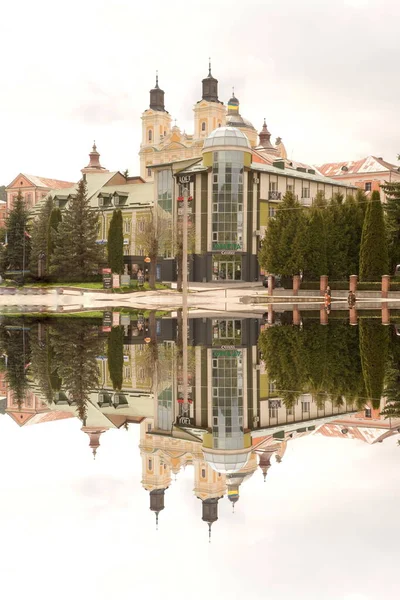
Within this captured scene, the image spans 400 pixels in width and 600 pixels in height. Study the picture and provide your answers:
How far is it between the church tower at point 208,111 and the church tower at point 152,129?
5576mm

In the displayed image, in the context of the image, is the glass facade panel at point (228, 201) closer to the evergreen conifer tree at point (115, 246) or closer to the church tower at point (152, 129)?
the evergreen conifer tree at point (115, 246)

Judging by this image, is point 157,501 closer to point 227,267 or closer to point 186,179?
point 227,267

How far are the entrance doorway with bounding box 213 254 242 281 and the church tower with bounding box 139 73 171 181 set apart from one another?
39165 mm

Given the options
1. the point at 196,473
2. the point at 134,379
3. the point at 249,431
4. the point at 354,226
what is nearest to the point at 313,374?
the point at 134,379

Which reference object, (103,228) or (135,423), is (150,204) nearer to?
(103,228)

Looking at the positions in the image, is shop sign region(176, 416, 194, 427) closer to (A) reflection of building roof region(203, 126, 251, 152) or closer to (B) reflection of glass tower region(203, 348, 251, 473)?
(B) reflection of glass tower region(203, 348, 251, 473)

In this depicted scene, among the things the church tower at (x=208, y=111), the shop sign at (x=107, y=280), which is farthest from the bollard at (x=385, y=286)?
the church tower at (x=208, y=111)

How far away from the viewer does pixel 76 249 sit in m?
58.9

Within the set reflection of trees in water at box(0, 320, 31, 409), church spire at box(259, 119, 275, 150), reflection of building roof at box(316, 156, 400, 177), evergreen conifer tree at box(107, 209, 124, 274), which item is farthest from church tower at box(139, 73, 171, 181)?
reflection of trees in water at box(0, 320, 31, 409)

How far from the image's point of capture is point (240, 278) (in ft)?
217

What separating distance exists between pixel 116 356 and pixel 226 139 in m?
55.2

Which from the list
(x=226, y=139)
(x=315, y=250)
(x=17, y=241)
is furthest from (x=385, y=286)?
(x=17, y=241)

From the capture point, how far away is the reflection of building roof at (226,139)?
65250 millimetres

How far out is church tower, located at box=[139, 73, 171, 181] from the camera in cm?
10281
